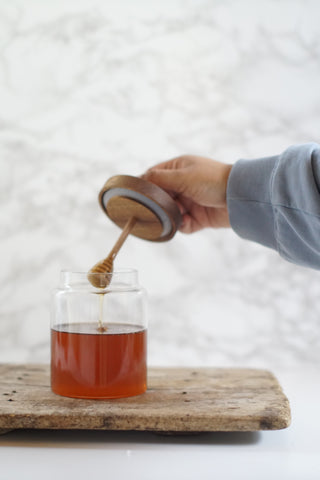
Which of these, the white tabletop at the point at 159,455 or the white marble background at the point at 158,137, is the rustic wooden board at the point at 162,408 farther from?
the white marble background at the point at 158,137

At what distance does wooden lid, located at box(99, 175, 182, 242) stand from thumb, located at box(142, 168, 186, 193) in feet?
0.22

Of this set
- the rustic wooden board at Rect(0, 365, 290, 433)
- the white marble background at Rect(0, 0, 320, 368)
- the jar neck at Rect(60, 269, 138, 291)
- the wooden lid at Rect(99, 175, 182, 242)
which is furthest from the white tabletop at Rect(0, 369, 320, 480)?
the white marble background at Rect(0, 0, 320, 368)

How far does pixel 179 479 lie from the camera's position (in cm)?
60

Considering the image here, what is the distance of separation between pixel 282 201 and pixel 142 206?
0.67 ft

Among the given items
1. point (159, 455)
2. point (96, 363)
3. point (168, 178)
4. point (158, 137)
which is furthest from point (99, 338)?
point (158, 137)

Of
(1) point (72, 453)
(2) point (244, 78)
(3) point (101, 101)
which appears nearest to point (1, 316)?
(3) point (101, 101)

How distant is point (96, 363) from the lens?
0.76m

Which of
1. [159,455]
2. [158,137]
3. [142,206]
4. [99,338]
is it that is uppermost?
[158,137]

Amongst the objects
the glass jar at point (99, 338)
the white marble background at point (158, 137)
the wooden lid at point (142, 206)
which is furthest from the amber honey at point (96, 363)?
the white marble background at point (158, 137)

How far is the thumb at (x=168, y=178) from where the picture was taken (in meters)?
0.91

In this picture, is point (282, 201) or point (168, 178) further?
point (168, 178)

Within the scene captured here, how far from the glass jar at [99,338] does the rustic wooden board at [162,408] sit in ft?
0.08

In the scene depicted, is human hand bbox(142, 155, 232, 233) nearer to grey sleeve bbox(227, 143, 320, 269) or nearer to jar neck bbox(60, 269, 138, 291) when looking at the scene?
grey sleeve bbox(227, 143, 320, 269)

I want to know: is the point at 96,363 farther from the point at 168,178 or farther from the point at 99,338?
the point at 168,178
